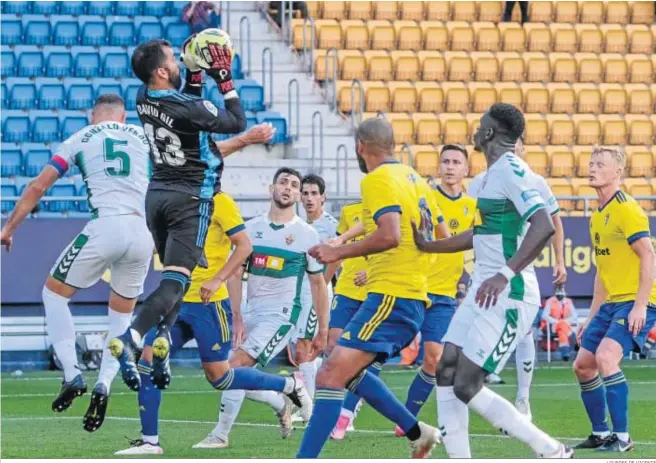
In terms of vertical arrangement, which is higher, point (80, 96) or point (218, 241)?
point (80, 96)

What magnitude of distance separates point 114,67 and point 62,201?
449 centimetres

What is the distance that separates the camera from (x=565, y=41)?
2833 cm

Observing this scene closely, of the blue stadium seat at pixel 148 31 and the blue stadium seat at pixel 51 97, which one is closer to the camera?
the blue stadium seat at pixel 51 97

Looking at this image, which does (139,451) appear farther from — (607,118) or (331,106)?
(607,118)

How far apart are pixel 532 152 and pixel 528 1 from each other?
4.54 m

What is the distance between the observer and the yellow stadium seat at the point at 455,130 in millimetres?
25562

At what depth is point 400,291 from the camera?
934cm

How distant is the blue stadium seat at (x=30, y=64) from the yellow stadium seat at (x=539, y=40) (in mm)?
9359

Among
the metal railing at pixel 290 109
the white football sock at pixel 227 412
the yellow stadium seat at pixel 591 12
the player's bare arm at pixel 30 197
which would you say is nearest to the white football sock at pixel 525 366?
the white football sock at pixel 227 412

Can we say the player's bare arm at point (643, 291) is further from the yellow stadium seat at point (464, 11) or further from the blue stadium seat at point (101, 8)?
the yellow stadium seat at point (464, 11)

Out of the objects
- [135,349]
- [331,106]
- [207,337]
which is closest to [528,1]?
[331,106]

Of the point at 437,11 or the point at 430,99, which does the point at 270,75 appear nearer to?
the point at 430,99

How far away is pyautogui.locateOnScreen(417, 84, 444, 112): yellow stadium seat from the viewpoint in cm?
2619

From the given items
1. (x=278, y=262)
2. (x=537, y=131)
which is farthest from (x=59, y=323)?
(x=537, y=131)
